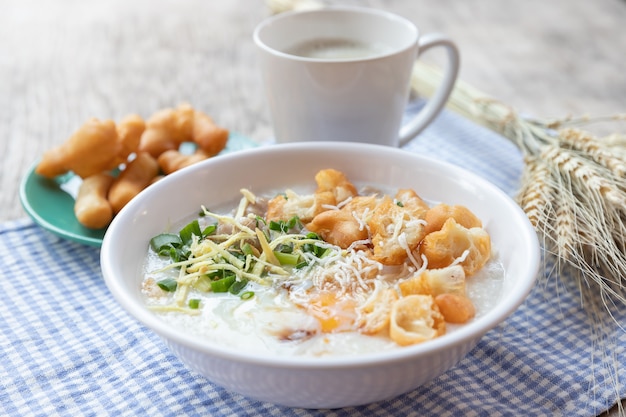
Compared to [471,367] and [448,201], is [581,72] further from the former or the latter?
[471,367]

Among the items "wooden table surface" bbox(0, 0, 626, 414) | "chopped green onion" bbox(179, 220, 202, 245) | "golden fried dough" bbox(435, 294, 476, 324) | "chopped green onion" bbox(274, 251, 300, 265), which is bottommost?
"wooden table surface" bbox(0, 0, 626, 414)

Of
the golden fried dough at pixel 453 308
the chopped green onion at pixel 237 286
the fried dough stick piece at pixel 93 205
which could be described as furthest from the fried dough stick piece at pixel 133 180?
the golden fried dough at pixel 453 308

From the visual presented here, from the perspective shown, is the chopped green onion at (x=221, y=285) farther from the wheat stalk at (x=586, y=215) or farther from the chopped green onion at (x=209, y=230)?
the wheat stalk at (x=586, y=215)

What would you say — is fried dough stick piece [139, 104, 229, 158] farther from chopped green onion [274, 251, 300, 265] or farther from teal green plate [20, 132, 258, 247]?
chopped green onion [274, 251, 300, 265]

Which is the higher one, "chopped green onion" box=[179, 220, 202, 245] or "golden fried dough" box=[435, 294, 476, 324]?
"golden fried dough" box=[435, 294, 476, 324]

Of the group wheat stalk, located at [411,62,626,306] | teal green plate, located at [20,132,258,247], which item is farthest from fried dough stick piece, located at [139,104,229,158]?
wheat stalk, located at [411,62,626,306]

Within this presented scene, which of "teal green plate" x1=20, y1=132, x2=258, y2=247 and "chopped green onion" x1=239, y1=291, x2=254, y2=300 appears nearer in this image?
"chopped green onion" x1=239, y1=291, x2=254, y2=300

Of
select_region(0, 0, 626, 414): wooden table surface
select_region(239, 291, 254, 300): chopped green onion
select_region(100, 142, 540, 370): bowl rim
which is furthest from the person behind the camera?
select_region(0, 0, 626, 414): wooden table surface
